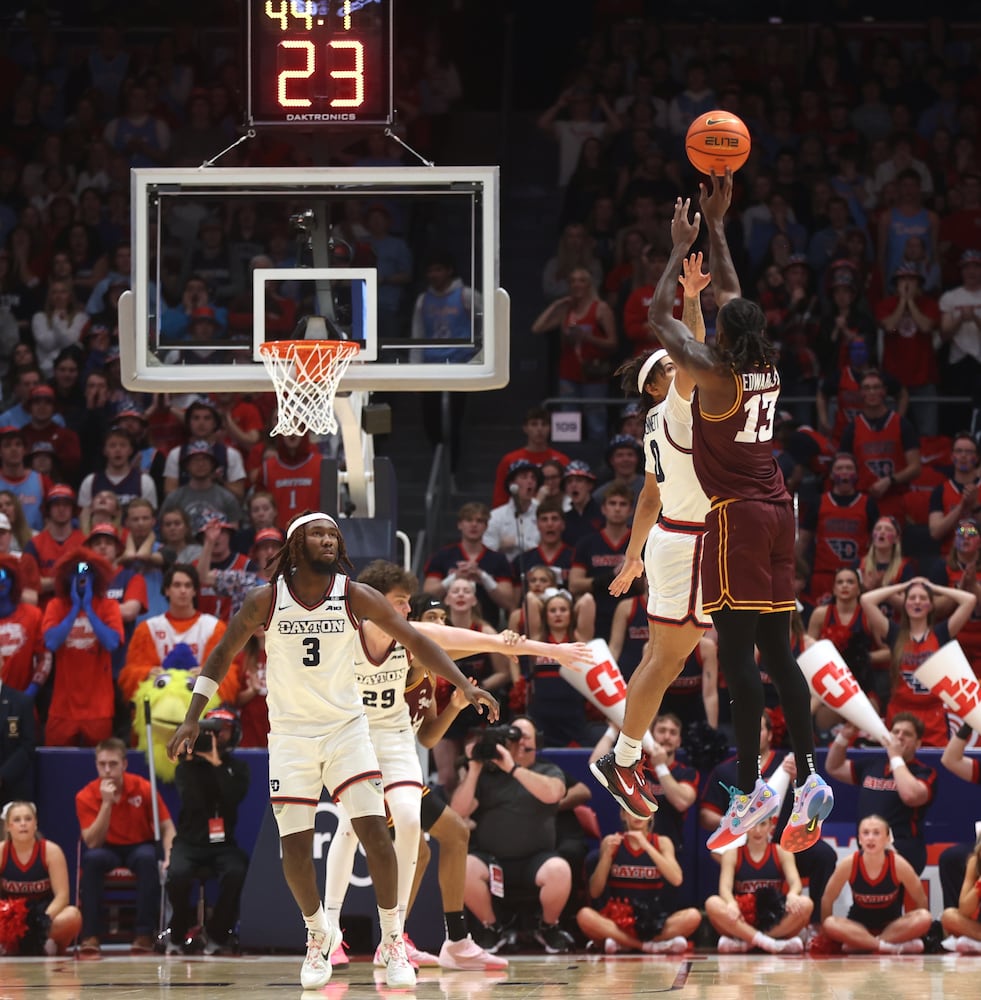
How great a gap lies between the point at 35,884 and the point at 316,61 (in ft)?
18.8

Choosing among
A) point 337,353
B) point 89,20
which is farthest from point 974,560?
point 89,20

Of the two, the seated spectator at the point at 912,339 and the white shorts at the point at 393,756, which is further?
the seated spectator at the point at 912,339

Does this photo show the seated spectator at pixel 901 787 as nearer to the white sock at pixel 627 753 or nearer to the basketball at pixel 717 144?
the white sock at pixel 627 753

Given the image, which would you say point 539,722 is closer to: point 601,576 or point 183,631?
point 601,576

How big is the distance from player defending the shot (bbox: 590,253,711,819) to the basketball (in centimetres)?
57

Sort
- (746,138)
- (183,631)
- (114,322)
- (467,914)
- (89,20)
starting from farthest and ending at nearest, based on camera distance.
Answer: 1. (89,20)
2. (114,322)
3. (183,631)
4. (467,914)
5. (746,138)

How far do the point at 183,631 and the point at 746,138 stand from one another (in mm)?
6335

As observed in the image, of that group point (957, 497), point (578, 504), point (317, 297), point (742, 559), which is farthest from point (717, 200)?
point (957, 497)

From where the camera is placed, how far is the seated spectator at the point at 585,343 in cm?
1667

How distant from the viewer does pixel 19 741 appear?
43.4 ft

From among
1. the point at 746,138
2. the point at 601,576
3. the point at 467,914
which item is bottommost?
the point at 467,914

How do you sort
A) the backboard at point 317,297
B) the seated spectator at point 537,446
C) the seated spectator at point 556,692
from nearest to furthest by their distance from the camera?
the backboard at point 317,297
the seated spectator at point 556,692
the seated spectator at point 537,446

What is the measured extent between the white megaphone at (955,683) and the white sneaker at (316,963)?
452 centimetres

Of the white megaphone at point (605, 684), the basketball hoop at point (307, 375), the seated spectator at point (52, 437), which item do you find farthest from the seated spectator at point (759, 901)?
the seated spectator at point (52, 437)
